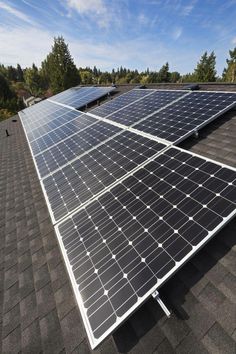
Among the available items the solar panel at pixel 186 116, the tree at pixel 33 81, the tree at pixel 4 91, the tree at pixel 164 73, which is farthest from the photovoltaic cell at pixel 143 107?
the tree at pixel 33 81

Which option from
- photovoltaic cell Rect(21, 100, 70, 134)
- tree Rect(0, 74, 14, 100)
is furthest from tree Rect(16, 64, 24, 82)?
photovoltaic cell Rect(21, 100, 70, 134)

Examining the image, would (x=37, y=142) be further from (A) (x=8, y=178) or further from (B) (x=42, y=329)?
(B) (x=42, y=329)

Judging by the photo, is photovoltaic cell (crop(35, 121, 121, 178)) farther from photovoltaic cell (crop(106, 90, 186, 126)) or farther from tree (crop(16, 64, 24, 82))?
tree (crop(16, 64, 24, 82))

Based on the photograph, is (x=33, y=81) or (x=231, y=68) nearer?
(x=231, y=68)

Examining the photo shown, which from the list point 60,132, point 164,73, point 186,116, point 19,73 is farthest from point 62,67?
point 19,73

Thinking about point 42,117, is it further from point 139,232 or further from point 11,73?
point 11,73
